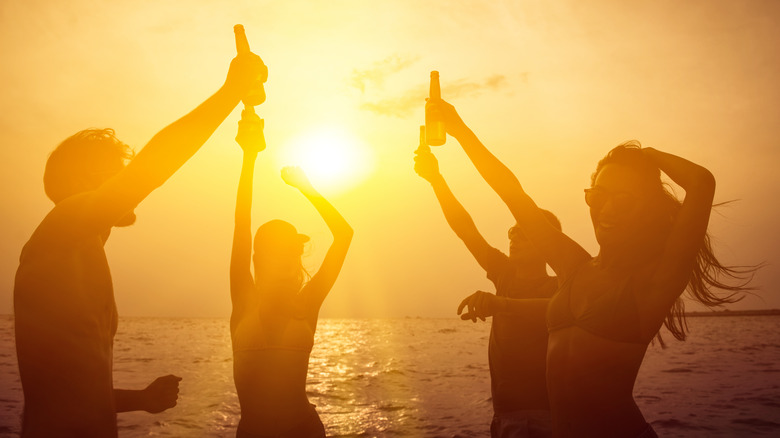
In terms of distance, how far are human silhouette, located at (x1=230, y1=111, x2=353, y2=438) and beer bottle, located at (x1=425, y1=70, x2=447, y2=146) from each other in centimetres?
121

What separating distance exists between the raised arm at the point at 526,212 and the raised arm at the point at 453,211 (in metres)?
1.66

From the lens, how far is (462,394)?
1862 cm

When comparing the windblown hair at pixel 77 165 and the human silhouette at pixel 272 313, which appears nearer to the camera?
the windblown hair at pixel 77 165

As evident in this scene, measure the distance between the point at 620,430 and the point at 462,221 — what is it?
9.42 ft

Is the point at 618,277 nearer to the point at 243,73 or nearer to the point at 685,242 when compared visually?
the point at 685,242

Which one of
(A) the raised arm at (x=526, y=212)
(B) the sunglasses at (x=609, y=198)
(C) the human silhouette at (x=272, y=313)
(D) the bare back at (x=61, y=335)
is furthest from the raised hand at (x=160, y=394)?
(B) the sunglasses at (x=609, y=198)

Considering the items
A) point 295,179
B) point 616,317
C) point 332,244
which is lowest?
point 616,317

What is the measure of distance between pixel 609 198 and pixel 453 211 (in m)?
2.32

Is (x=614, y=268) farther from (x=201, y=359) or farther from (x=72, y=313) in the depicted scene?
(x=201, y=359)

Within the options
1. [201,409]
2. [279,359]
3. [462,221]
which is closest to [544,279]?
[462,221]

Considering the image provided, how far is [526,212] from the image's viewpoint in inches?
150

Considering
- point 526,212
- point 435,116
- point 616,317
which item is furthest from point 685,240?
point 435,116

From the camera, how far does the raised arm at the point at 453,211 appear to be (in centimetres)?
565

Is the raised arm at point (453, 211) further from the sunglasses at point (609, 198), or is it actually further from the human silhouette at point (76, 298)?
the human silhouette at point (76, 298)
